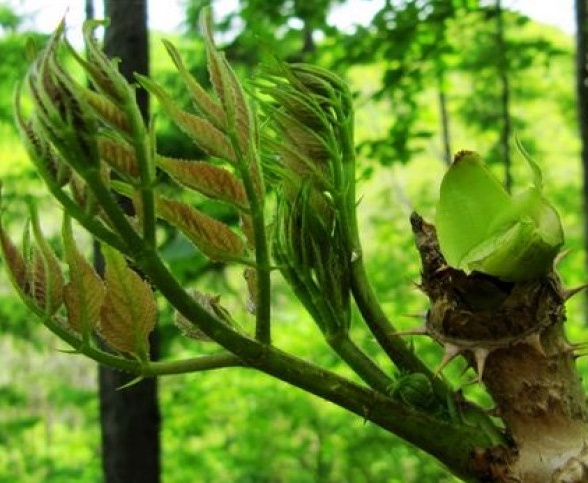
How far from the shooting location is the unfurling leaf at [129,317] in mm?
607

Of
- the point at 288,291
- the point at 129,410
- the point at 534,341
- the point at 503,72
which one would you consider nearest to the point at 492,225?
the point at 534,341

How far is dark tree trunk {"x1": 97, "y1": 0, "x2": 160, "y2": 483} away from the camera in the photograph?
2.22 m

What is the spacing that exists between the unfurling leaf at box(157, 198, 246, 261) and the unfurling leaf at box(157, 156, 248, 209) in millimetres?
18

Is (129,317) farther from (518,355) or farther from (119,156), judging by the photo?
(518,355)

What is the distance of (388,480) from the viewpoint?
447cm

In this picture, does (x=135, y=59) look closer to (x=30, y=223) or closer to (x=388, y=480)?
(x=30, y=223)

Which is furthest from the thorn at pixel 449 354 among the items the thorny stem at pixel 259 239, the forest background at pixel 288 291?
the forest background at pixel 288 291

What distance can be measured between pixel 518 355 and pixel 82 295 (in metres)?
0.31

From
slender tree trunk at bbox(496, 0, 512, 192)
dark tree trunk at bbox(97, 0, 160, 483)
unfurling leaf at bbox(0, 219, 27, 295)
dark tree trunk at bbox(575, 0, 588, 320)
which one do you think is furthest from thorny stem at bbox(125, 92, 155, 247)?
dark tree trunk at bbox(575, 0, 588, 320)

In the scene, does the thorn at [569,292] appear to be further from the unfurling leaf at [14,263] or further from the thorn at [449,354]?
the unfurling leaf at [14,263]

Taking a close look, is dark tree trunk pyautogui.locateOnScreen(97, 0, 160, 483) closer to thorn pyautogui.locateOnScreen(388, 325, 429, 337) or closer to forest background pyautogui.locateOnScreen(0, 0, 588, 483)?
forest background pyautogui.locateOnScreen(0, 0, 588, 483)

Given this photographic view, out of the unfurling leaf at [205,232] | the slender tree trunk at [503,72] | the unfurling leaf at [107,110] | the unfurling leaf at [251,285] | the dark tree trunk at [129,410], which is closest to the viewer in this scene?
the unfurling leaf at [107,110]

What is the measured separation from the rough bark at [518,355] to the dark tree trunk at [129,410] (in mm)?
1655

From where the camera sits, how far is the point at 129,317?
61 cm
